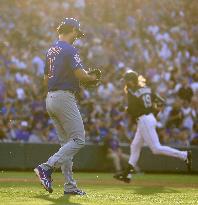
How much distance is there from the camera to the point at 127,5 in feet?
72.5

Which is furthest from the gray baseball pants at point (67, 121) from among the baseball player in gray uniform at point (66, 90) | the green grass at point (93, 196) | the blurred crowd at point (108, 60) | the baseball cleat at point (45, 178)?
the blurred crowd at point (108, 60)

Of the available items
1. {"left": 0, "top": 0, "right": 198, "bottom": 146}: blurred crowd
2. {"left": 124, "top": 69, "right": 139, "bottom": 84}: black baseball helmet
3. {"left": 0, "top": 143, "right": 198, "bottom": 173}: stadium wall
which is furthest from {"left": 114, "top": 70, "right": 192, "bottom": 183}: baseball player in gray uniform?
{"left": 0, "top": 0, "right": 198, "bottom": 146}: blurred crowd

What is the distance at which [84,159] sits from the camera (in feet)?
53.7

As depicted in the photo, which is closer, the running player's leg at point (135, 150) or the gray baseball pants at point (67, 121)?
the gray baseball pants at point (67, 121)

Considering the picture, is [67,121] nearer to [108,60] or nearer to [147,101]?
[147,101]

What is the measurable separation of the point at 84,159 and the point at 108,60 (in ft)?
15.4

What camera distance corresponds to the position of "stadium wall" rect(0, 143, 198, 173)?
52.8 ft

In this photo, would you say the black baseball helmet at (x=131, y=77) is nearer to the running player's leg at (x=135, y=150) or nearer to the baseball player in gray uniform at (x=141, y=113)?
the baseball player in gray uniform at (x=141, y=113)

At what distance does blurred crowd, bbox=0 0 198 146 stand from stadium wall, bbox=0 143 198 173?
58 cm

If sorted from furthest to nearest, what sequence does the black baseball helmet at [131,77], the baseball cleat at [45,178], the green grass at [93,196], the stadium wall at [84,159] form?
the stadium wall at [84,159]
the black baseball helmet at [131,77]
the baseball cleat at [45,178]
the green grass at [93,196]

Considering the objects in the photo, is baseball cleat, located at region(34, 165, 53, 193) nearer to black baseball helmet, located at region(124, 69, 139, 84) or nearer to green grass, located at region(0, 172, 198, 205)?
green grass, located at region(0, 172, 198, 205)

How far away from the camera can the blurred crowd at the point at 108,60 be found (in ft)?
57.1

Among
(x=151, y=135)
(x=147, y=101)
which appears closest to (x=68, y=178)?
(x=151, y=135)

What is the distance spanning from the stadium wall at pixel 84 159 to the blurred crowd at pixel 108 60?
58 centimetres
